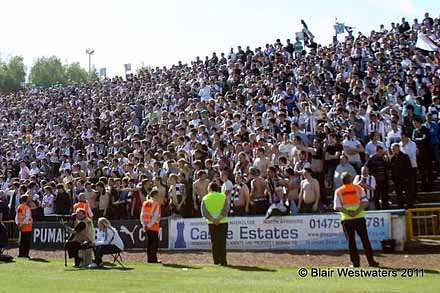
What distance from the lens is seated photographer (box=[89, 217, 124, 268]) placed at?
1906cm

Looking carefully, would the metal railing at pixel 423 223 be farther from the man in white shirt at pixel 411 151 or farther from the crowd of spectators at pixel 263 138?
the man in white shirt at pixel 411 151

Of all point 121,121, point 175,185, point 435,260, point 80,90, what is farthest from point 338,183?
point 80,90

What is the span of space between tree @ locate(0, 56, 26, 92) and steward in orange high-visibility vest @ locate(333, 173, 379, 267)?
92503mm

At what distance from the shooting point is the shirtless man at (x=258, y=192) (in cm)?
2003

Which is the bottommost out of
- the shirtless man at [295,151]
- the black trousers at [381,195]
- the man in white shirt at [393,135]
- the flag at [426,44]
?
the black trousers at [381,195]

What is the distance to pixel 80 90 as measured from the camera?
46.3m

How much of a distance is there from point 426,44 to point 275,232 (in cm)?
1007

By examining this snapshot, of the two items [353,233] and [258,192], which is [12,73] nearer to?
[258,192]

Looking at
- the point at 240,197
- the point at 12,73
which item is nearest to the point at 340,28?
the point at 240,197

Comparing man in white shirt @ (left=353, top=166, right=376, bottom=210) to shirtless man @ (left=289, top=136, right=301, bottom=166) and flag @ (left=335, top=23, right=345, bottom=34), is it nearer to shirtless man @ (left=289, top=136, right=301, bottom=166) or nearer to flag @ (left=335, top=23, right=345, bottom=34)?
shirtless man @ (left=289, top=136, right=301, bottom=166)

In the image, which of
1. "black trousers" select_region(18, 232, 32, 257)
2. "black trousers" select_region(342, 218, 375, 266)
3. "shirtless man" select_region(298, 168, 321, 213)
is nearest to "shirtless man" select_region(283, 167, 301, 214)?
"shirtless man" select_region(298, 168, 321, 213)

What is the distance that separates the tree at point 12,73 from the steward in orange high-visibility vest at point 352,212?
9250cm

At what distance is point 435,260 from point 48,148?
21427 mm

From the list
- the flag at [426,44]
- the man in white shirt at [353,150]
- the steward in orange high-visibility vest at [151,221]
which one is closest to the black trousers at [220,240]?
the steward in orange high-visibility vest at [151,221]
